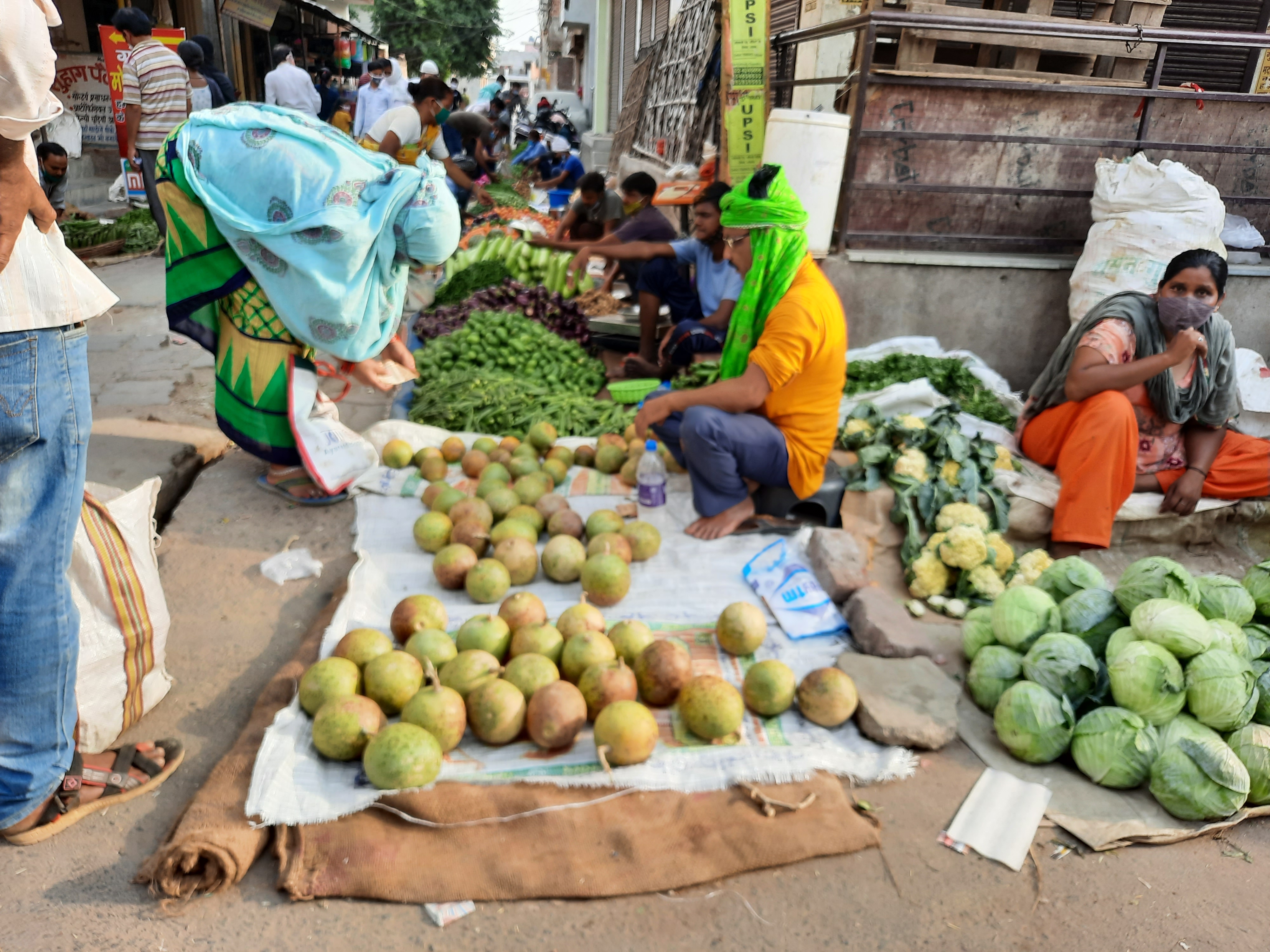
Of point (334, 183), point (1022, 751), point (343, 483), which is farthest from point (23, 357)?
point (1022, 751)

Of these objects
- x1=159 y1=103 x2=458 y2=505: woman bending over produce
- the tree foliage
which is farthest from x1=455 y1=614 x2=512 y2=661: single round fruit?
the tree foliage

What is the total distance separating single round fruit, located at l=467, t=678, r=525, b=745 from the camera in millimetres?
2326

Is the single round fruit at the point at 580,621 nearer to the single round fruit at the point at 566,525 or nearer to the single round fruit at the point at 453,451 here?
the single round fruit at the point at 566,525

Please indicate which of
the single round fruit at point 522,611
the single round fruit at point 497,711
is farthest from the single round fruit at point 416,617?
the single round fruit at point 497,711

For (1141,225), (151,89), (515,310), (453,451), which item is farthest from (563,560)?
(151,89)

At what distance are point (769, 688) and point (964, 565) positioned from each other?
1378 mm

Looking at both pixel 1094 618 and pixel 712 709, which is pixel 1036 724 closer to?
pixel 1094 618

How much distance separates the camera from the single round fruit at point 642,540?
11.2 ft

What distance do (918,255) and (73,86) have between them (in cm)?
1213

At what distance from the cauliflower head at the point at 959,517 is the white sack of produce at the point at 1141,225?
6.73 ft

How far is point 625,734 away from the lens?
2275 mm

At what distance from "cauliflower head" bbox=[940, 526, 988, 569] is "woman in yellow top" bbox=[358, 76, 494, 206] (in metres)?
5.82

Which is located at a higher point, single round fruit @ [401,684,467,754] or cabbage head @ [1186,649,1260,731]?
cabbage head @ [1186,649,1260,731]

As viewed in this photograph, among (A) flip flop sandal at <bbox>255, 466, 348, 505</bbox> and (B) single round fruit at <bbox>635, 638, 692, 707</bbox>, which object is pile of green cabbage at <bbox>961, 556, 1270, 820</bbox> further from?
(A) flip flop sandal at <bbox>255, 466, 348, 505</bbox>
